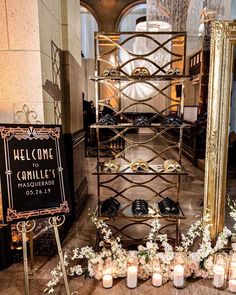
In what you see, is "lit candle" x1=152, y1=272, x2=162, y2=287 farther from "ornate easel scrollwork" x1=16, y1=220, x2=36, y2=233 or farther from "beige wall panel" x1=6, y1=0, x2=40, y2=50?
"beige wall panel" x1=6, y1=0, x2=40, y2=50

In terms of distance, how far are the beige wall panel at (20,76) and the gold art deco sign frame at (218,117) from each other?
1.43 meters

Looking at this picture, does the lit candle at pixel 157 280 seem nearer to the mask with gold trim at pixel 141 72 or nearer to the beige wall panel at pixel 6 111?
the mask with gold trim at pixel 141 72

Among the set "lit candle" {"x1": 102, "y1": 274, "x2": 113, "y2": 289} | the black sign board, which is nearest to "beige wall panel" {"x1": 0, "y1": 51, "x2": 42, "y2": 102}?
the black sign board

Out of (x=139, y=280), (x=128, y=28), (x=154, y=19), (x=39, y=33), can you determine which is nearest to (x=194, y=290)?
(x=139, y=280)

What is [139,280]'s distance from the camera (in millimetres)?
2229

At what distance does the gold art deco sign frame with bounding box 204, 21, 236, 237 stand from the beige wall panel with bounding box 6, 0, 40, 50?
1432 mm

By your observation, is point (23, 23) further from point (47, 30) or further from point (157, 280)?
point (157, 280)

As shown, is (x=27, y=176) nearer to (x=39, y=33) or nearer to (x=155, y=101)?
(x=39, y=33)

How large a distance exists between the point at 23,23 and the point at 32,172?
1256 mm

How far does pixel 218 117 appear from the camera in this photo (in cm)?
231

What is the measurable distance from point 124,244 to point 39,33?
6.66ft

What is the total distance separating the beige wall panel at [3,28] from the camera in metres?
2.24

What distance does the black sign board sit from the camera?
1.75 metres

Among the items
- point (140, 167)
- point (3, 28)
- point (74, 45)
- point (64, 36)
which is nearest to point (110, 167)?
point (140, 167)
